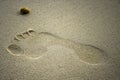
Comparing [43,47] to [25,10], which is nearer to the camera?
[43,47]

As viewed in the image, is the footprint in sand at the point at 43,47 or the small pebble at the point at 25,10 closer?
the footprint in sand at the point at 43,47

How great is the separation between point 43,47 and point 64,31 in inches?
9.6

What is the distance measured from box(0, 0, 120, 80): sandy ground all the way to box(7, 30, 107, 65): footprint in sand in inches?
1.6

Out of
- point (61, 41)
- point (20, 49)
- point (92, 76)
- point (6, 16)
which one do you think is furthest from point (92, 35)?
point (6, 16)

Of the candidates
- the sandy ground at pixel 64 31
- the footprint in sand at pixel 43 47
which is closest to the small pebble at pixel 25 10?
the sandy ground at pixel 64 31

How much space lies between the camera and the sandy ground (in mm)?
1139

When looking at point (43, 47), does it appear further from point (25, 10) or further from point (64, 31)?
point (25, 10)

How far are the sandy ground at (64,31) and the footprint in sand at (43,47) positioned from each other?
4 cm

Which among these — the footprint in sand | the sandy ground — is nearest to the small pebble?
the sandy ground

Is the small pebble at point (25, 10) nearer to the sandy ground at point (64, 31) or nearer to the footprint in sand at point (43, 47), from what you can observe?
the sandy ground at point (64, 31)

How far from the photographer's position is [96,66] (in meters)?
1.19

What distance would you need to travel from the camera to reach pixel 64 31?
1.45 metres

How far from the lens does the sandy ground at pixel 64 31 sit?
1.14 meters

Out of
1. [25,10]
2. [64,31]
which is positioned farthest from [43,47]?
[25,10]
